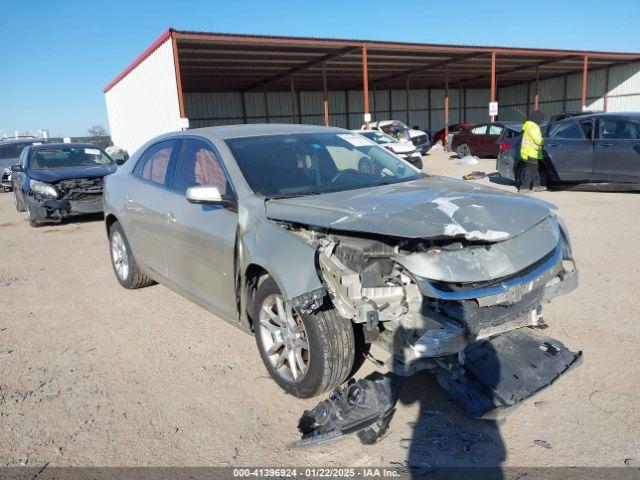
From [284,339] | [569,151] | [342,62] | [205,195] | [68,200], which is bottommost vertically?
[284,339]

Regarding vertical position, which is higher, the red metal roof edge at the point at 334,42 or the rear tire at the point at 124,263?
the red metal roof edge at the point at 334,42

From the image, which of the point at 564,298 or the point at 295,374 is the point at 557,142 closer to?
the point at 564,298

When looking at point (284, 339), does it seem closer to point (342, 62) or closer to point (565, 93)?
point (342, 62)

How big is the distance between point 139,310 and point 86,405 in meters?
1.74

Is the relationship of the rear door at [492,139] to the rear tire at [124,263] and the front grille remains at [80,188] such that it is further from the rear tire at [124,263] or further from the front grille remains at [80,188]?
the rear tire at [124,263]

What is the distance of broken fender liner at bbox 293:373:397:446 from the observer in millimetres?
2748

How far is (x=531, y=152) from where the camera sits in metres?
10.6

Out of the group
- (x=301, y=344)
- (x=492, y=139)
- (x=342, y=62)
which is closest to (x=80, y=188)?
(x=301, y=344)

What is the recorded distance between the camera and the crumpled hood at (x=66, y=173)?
Result: 9773 mm

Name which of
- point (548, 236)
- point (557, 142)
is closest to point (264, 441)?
point (548, 236)

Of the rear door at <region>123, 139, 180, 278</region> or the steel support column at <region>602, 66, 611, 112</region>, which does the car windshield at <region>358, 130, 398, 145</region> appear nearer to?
the rear door at <region>123, 139, 180, 278</region>

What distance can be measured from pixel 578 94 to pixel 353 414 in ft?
120

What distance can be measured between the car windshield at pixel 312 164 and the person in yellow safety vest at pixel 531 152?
280 inches

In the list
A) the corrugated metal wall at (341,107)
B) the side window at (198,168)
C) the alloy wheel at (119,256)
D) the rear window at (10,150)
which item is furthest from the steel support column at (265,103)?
the side window at (198,168)
